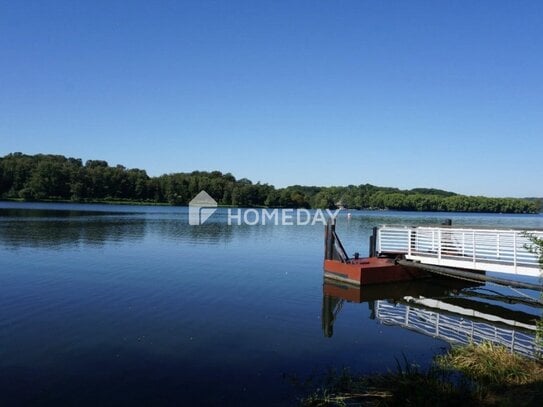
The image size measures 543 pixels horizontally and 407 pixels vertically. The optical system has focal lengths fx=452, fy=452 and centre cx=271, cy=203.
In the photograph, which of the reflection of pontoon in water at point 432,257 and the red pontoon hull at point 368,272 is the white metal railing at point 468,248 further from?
the red pontoon hull at point 368,272

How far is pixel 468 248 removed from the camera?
66.5ft

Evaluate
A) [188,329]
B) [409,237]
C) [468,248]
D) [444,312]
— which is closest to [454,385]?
[188,329]

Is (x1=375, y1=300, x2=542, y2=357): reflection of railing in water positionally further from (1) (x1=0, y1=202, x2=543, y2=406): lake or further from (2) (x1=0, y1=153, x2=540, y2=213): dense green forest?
(2) (x1=0, y1=153, x2=540, y2=213): dense green forest

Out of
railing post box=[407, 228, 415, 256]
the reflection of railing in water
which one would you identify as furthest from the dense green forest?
the reflection of railing in water

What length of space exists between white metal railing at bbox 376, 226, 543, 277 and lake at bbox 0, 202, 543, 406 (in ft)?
4.40

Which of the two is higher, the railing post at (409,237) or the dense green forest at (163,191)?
the dense green forest at (163,191)

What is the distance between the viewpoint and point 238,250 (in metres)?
29.5

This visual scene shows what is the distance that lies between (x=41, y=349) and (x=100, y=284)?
7297 millimetres

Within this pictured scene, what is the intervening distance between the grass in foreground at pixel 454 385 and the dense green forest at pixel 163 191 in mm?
125507

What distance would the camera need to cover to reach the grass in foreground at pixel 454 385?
6645mm

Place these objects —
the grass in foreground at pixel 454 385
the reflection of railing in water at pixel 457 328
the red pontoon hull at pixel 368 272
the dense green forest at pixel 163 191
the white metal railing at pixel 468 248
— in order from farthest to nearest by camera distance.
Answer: the dense green forest at pixel 163 191
the red pontoon hull at pixel 368 272
the white metal railing at pixel 468 248
the reflection of railing in water at pixel 457 328
the grass in foreground at pixel 454 385

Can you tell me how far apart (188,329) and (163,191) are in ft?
442

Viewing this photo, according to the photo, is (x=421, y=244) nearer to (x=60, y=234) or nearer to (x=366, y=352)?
(x=366, y=352)

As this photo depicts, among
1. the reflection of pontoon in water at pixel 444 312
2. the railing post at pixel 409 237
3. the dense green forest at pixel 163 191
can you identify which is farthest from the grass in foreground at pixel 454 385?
the dense green forest at pixel 163 191
